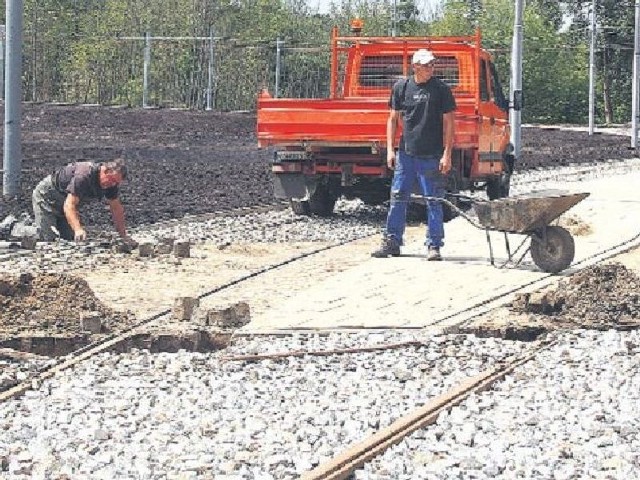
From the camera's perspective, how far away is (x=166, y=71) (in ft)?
175

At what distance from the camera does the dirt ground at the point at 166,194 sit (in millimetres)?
10977

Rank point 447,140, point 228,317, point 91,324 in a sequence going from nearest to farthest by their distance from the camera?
point 91,324, point 228,317, point 447,140

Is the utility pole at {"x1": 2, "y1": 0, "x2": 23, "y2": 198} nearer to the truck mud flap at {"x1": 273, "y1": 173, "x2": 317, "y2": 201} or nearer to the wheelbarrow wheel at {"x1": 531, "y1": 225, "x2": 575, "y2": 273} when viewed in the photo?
the truck mud flap at {"x1": 273, "y1": 173, "x2": 317, "y2": 201}

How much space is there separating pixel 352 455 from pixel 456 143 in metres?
11.5

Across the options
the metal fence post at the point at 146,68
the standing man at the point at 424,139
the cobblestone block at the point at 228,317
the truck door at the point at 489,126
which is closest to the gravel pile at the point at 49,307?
the cobblestone block at the point at 228,317

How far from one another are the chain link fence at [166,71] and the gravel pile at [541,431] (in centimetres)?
4094

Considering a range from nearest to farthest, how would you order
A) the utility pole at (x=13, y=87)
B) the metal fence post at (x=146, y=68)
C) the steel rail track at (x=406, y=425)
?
the steel rail track at (x=406, y=425) < the utility pole at (x=13, y=87) < the metal fence post at (x=146, y=68)

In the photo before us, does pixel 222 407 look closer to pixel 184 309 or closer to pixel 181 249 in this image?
pixel 184 309

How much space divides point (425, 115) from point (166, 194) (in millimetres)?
9058

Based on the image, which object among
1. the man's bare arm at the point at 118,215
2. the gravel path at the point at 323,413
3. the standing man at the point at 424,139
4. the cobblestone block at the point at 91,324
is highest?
the standing man at the point at 424,139

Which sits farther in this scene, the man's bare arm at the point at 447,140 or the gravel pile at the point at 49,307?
the man's bare arm at the point at 447,140

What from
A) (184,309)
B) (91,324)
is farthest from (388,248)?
(91,324)

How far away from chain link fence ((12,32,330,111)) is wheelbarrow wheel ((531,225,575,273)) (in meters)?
36.1

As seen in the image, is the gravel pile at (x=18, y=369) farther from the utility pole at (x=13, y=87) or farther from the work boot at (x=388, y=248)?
the utility pole at (x=13, y=87)
